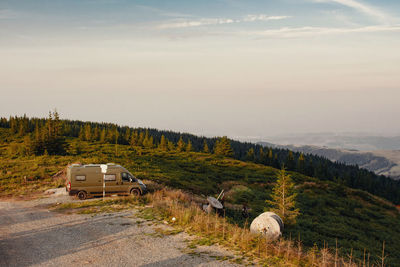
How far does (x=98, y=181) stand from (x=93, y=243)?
10284 millimetres

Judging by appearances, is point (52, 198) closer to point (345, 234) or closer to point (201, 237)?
point (201, 237)

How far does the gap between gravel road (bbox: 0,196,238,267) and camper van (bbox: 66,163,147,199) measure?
4558 millimetres

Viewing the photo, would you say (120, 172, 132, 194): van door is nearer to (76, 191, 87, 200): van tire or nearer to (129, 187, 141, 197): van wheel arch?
(129, 187, 141, 197): van wheel arch

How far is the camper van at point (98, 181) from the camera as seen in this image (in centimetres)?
2277

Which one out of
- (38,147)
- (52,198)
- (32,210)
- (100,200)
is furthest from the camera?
(38,147)

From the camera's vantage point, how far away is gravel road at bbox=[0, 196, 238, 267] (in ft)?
36.7

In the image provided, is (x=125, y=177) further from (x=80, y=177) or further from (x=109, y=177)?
(x=80, y=177)

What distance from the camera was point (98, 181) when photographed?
22875 mm

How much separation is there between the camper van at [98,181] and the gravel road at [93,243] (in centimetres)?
456

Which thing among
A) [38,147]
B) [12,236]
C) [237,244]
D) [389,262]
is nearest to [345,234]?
[389,262]

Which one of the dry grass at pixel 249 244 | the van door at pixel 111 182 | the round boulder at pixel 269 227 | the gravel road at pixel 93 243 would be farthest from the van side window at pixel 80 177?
the round boulder at pixel 269 227

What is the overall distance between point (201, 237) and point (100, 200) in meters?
11.2

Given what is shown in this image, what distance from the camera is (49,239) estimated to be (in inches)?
542

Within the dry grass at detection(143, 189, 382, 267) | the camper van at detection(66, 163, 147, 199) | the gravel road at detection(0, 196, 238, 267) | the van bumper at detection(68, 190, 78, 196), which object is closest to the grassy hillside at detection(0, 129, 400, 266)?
the van bumper at detection(68, 190, 78, 196)
